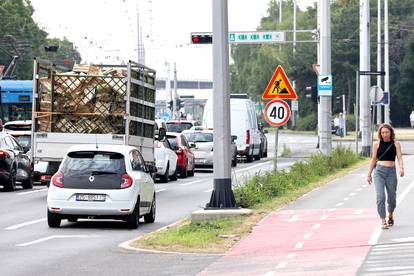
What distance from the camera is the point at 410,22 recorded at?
120938 mm

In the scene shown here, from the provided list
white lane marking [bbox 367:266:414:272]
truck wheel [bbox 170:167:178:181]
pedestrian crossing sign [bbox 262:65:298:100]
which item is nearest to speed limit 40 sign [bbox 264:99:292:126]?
pedestrian crossing sign [bbox 262:65:298:100]

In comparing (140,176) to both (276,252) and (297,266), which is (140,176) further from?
(297,266)

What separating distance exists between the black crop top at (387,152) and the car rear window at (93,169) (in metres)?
4.79

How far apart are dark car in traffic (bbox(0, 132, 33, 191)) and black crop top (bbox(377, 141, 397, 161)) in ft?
49.1

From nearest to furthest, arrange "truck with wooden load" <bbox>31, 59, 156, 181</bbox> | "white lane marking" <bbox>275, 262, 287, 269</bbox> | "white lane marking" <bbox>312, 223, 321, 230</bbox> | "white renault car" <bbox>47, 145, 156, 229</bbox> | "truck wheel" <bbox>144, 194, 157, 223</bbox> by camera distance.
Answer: "white lane marking" <bbox>275, 262, 287, 269</bbox> → "white lane marking" <bbox>312, 223, 321, 230</bbox> → "white renault car" <bbox>47, 145, 156, 229</bbox> → "truck wheel" <bbox>144, 194, 157, 223</bbox> → "truck with wooden load" <bbox>31, 59, 156, 181</bbox>

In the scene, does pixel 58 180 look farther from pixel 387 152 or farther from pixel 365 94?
pixel 365 94

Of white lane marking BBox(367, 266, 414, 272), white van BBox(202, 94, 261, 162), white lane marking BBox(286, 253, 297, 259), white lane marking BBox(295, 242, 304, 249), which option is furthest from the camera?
white van BBox(202, 94, 261, 162)

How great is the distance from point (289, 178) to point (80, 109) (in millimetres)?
5584

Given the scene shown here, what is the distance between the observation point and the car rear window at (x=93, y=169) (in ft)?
73.3

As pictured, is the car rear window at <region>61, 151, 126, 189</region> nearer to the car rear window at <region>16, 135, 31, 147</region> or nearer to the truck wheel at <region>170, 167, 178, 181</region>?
the car rear window at <region>16, 135, 31, 147</region>

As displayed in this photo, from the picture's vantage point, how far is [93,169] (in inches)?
887

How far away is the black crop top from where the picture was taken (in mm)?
20234

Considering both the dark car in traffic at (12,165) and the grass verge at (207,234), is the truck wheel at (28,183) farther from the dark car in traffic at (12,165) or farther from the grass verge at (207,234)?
the grass verge at (207,234)

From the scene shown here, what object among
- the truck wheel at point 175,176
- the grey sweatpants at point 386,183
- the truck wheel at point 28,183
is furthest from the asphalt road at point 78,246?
the truck wheel at point 175,176
